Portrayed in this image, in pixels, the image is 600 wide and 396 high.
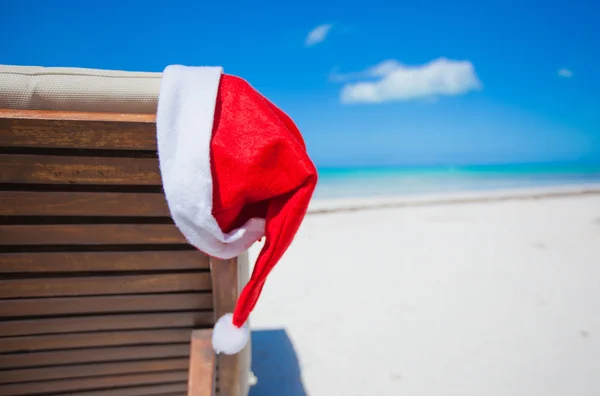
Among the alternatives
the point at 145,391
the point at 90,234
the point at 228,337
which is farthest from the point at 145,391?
the point at 90,234

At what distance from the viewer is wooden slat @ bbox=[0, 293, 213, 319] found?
1.21 metres

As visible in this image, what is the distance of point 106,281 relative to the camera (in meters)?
1.22

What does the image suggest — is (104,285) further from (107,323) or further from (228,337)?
(228,337)

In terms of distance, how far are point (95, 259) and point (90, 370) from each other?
57 centimetres

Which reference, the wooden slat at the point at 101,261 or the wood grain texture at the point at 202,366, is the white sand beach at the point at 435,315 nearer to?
the wood grain texture at the point at 202,366

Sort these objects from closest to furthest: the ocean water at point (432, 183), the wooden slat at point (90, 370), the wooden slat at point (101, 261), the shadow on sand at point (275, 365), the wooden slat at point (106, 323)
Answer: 1. the wooden slat at point (101, 261)
2. the wooden slat at point (106, 323)
3. the wooden slat at point (90, 370)
4. the shadow on sand at point (275, 365)
5. the ocean water at point (432, 183)

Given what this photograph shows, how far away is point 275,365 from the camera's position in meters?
2.54

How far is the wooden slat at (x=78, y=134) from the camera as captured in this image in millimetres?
894

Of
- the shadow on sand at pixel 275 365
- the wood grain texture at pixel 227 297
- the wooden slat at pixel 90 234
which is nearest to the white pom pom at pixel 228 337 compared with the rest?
the wood grain texture at pixel 227 297

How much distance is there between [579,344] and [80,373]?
3.26 metres

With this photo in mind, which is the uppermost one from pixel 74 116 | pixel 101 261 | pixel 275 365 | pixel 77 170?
pixel 74 116

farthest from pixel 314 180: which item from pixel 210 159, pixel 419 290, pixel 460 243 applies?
pixel 460 243

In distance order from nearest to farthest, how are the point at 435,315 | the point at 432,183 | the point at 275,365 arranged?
the point at 275,365
the point at 435,315
the point at 432,183

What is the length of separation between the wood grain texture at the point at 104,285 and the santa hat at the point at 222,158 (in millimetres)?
321
